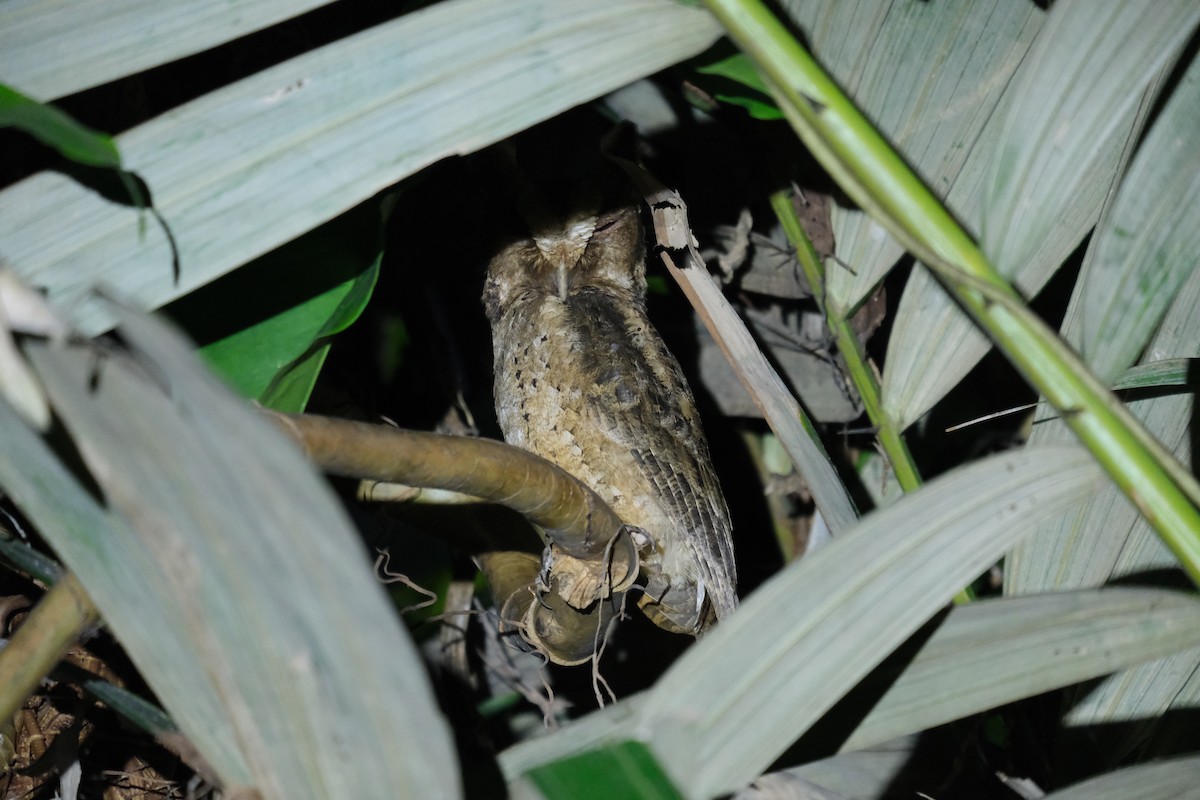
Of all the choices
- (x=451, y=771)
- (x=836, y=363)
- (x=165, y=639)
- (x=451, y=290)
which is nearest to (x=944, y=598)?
(x=451, y=771)

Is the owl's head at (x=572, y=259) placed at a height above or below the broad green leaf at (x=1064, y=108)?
below

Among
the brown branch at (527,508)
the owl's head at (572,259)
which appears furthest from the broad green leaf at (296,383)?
the owl's head at (572,259)

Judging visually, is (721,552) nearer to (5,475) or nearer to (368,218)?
(368,218)

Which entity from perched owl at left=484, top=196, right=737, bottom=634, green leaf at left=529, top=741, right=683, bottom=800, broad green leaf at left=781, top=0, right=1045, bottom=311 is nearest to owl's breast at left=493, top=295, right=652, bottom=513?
perched owl at left=484, top=196, right=737, bottom=634

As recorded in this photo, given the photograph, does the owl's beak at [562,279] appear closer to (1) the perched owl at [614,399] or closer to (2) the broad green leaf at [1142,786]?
(1) the perched owl at [614,399]

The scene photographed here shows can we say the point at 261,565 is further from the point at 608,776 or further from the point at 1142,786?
the point at 1142,786

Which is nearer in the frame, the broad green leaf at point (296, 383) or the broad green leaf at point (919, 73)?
the broad green leaf at point (296, 383)
